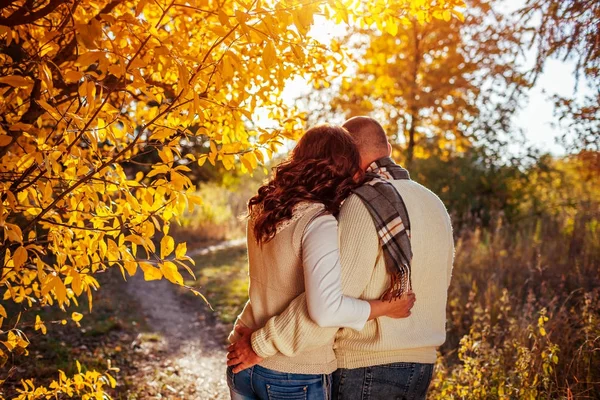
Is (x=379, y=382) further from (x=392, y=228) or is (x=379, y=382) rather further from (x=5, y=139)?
(x=5, y=139)

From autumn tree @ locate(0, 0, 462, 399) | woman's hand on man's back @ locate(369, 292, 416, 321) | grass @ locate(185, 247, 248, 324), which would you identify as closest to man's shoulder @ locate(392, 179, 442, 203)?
woman's hand on man's back @ locate(369, 292, 416, 321)

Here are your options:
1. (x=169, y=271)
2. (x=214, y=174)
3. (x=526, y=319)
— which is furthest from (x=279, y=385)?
(x=214, y=174)

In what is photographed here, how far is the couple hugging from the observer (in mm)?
2117

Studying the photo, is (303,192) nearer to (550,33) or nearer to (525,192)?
(550,33)

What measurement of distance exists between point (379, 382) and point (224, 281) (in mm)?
6918

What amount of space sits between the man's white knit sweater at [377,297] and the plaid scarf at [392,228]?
3 centimetres

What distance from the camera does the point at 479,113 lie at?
10227 mm

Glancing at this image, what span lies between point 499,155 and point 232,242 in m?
6.05

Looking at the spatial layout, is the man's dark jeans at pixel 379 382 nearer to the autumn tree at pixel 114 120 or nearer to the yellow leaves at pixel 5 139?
the autumn tree at pixel 114 120

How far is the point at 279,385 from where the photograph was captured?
219 cm

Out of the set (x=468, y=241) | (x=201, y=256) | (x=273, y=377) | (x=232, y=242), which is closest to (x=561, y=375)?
(x=273, y=377)

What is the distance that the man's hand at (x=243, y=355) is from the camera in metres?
Result: 2.22

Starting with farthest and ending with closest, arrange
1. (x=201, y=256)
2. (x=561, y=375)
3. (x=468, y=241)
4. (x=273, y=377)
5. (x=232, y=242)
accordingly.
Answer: (x=232, y=242) < (x=201, y=256) < (x=468, y=241) < (x=561, y=375) < (x=273, y=377)

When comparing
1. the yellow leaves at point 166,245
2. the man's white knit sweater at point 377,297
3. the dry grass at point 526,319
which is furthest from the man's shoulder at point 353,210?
the dry grass at point 526,319
